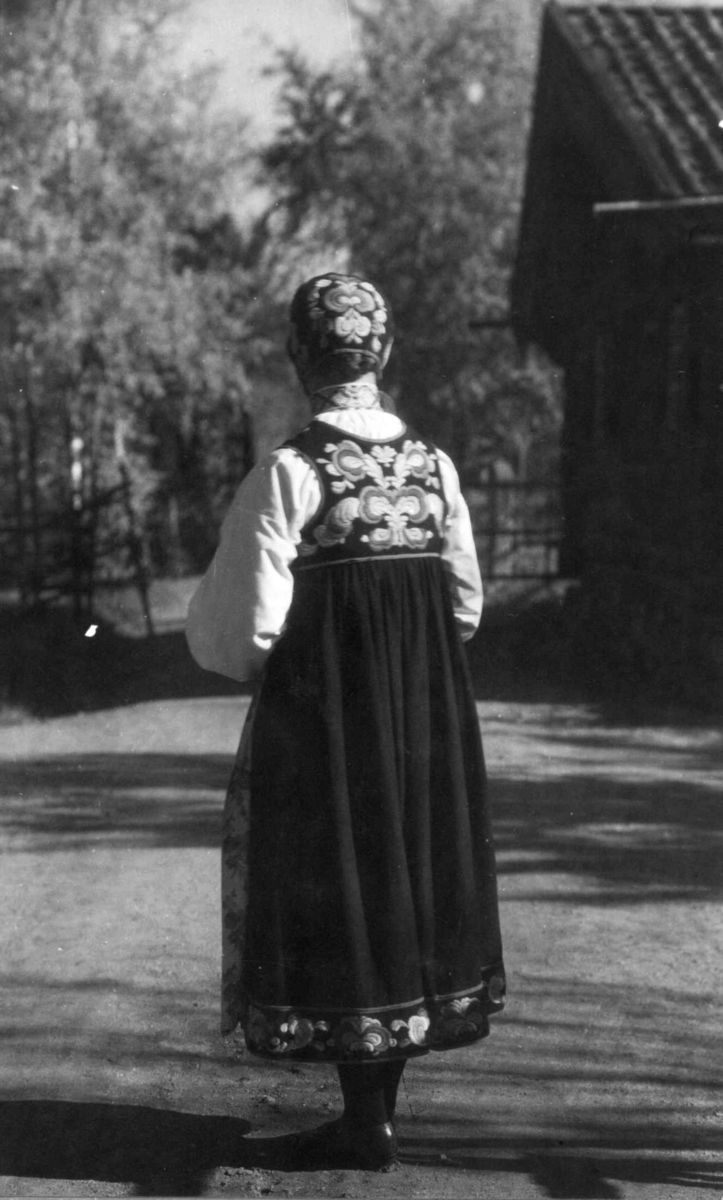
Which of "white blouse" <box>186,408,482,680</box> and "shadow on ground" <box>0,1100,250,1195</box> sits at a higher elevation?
"white blouse" <box>186,408,482,680</box>

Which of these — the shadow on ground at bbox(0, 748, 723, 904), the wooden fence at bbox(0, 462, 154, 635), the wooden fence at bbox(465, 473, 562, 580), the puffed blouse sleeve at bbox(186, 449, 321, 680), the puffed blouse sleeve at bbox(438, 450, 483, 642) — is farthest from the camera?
the wooden fence at bbox(465, 473, 562, 580)

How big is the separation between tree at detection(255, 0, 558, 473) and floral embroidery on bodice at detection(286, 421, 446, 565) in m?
15.8

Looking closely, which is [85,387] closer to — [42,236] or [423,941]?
[42,236]

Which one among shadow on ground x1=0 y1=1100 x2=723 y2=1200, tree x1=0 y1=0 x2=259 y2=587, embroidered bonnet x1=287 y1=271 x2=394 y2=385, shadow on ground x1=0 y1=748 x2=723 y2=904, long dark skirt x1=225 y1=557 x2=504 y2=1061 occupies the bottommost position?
shadow on ground x1=0 y1=748 x2=723 y2=904

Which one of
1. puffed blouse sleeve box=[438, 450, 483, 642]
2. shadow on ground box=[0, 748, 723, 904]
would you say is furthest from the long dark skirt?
shadow on ground box=[0, 748, 723, 904]

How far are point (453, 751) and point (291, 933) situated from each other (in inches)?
19.2

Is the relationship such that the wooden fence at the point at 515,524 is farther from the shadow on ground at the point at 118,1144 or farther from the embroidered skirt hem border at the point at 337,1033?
the embroidered skirt hem border at the point at 337,1033

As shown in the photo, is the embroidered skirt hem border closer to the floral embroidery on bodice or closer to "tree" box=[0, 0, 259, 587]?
the floral embroidery on bodice

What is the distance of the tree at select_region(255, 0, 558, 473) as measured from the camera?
19281mm

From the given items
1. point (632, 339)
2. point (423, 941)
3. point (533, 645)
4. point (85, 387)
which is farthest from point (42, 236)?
point (423, 941)

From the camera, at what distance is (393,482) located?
297 centimetres

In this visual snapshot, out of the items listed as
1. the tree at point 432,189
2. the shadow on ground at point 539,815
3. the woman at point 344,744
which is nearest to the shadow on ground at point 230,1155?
the woman at point 344,744

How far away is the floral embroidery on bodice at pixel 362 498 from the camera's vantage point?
9.53 feet

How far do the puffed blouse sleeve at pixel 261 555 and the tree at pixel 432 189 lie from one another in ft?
52.3
